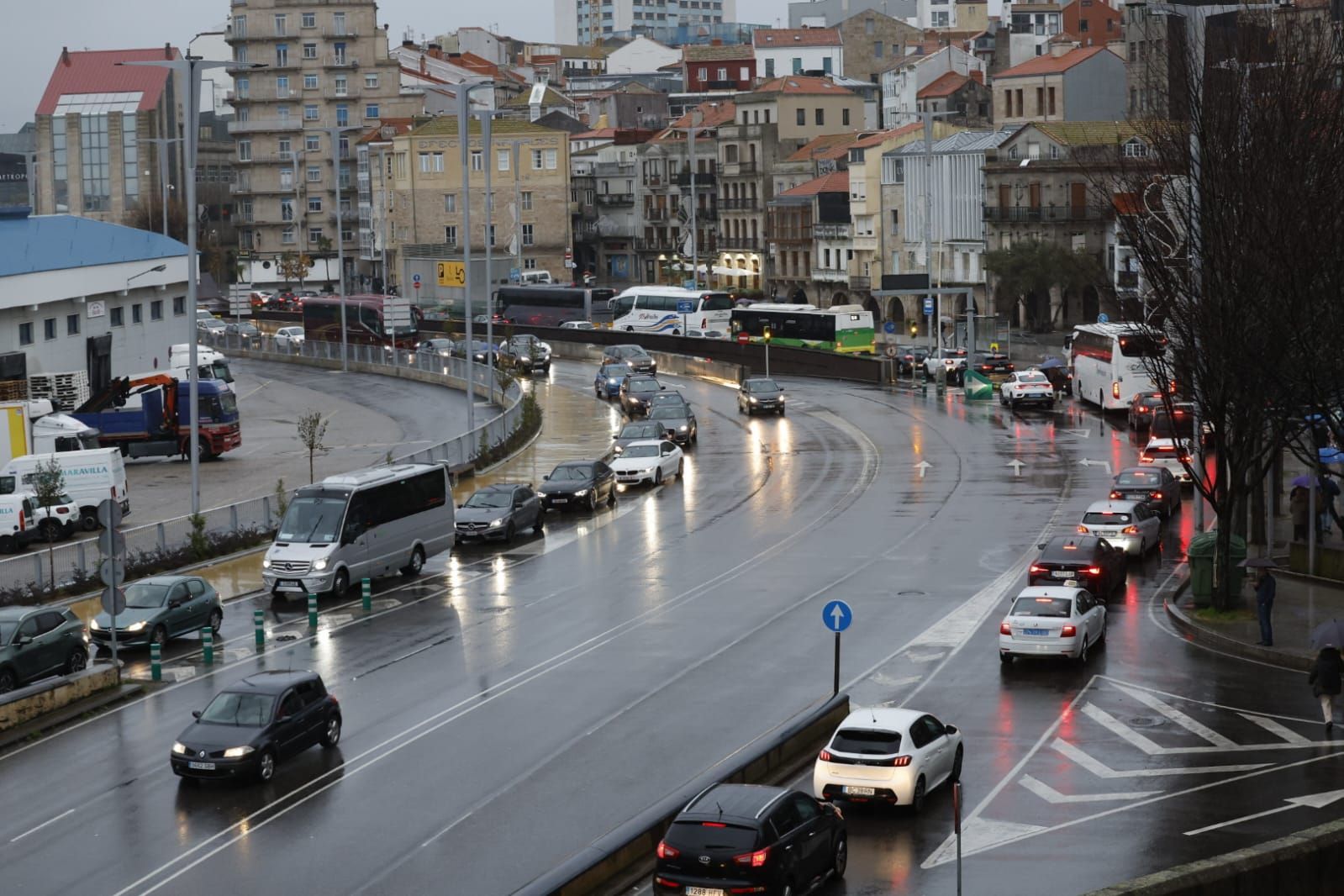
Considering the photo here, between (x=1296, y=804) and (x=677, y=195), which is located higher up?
(x=677, y=195)

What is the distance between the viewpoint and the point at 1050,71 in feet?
405

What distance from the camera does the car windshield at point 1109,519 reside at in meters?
41.7

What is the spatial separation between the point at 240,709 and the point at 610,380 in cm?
5771

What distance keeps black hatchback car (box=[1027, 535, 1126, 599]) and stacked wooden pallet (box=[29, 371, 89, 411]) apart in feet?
133

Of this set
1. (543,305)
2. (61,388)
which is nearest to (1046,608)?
(61,388)

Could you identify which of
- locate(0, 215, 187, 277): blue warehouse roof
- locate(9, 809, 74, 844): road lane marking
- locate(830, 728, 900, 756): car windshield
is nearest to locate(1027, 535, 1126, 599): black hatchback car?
locate(830, 728, 900, 756): car windshield

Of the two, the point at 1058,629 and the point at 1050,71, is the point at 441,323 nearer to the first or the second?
the point at 1050,71

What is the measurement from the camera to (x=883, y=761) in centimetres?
2278

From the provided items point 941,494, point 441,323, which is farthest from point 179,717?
point 441,323

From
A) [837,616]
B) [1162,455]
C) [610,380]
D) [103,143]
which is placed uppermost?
[103,143]

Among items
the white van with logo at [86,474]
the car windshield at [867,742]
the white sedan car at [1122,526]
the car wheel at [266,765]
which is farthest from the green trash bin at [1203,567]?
the white van with logo at [86,474]

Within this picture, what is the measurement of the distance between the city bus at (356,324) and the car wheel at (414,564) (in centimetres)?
6331

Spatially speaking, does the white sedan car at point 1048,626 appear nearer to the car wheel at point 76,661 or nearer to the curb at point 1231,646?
the curb at point 1231,646

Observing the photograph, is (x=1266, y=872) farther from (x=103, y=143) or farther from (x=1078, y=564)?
(x=103, y=143)
